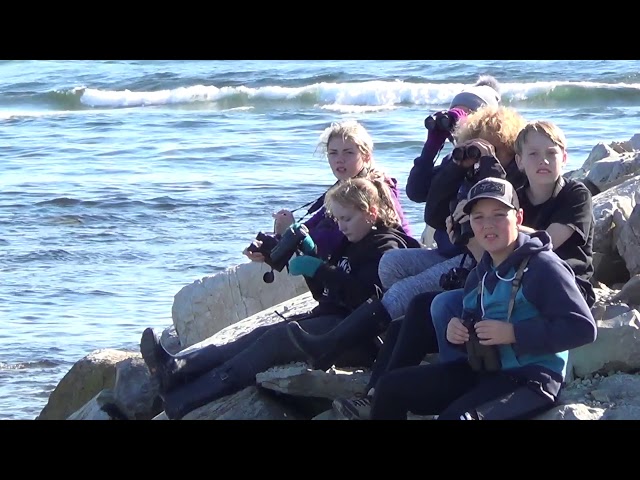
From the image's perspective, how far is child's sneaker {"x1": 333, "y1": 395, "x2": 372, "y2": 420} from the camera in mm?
4379

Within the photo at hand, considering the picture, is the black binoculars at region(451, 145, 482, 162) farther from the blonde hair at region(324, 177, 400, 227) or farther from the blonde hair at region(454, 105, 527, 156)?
the blonde hair at region(324, 177, 400, 227)

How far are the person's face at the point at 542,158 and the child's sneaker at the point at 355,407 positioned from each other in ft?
A: 3.71

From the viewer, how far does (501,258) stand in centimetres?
413

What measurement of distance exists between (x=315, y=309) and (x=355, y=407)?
3.17 ft

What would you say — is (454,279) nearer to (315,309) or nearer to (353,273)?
(353,273)

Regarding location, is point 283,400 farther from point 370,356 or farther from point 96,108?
point 96,108

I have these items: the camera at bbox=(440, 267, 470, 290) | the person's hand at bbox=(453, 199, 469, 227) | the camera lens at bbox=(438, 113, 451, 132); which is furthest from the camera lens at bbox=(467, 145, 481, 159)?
the camera lens at bbox=(438, 113, 451, 132)

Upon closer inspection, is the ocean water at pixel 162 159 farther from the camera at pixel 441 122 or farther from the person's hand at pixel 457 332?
the person's hand at pixel 457 332

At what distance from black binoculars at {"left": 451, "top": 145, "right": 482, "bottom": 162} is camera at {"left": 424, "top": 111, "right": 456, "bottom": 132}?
54cm

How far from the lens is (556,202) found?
15.1ft

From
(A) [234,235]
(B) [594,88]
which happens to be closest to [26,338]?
(A) [234,235]

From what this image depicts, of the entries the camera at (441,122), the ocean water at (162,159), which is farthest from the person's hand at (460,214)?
the ocean water at (162,159)

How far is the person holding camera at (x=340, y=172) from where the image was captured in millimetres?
5395

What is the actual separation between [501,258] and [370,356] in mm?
1037
